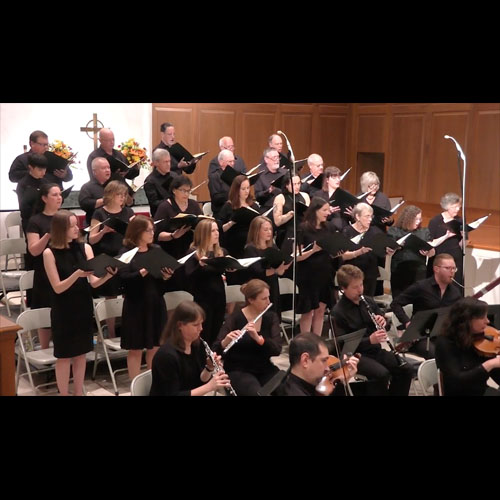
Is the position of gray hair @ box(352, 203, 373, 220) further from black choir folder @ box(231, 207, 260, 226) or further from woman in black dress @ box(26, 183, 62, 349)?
woman in black dress @ box(26, 183, 62, 349)

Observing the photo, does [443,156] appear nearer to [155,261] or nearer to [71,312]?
[155,261]

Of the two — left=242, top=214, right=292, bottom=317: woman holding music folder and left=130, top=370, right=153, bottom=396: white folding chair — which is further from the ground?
left=242, top=214, right=292, bottom=317: woman holding music folder

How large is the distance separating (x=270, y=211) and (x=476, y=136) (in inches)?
184

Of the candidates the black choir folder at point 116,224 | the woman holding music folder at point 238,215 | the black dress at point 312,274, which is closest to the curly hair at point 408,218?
the black dress at point 312,274

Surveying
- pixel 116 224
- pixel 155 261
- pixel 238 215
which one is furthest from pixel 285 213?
pixel 155 261

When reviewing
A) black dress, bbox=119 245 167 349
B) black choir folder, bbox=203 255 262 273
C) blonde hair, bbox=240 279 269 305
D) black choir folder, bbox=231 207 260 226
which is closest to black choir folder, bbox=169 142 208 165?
black choir folder, bbox=231 207 260 226

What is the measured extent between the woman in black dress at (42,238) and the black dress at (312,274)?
6.91ft

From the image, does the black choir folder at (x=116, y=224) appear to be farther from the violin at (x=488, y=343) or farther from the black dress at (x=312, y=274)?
the violin at (x=488, y=343)

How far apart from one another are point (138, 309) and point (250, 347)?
94 centimetres

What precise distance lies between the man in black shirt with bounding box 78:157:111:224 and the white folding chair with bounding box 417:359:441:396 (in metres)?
3.23

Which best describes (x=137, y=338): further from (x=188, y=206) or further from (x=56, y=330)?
(x=188, y=206)

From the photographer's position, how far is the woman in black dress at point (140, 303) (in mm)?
4961

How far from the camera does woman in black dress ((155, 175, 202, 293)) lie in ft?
19.3

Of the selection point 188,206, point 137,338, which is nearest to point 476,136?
point 188,206
